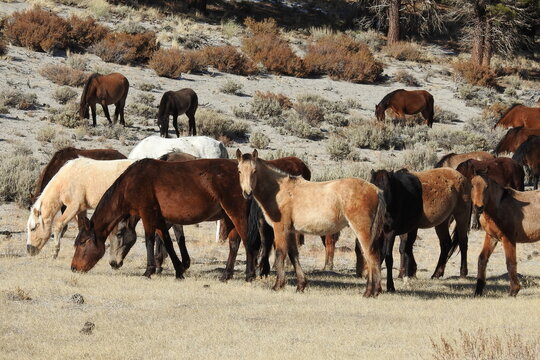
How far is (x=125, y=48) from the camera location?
119 ft

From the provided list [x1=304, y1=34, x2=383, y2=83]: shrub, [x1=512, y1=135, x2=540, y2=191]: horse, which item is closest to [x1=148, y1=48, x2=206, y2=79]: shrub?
[x1=304, y1=34, x2=383, y2=83]: shrub

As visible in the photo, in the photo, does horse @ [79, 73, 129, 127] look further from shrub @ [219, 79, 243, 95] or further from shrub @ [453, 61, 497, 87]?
shrub @ [453, 61, 497, 87]

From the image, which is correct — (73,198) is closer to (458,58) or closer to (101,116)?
(101,116)

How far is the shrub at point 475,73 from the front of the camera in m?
41.7

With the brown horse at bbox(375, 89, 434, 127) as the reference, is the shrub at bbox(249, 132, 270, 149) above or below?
below

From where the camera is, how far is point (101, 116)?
3052 centimetres

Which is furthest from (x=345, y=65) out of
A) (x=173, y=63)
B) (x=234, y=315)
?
(x=234, y=315)

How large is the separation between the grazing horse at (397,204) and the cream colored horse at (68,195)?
14.2 feet

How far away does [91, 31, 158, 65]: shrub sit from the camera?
3597 centimetres

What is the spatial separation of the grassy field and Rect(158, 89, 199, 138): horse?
43.9ft

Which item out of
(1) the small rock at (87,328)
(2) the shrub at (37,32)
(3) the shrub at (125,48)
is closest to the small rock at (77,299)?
(1) the small rock at (87,328)

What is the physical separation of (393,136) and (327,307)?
68.4 ft

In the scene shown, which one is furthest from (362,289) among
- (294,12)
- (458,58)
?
(294,12)

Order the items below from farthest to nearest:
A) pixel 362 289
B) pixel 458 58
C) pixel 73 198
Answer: pixel 458 58 → pixel 73 198 → pixel 362 289
